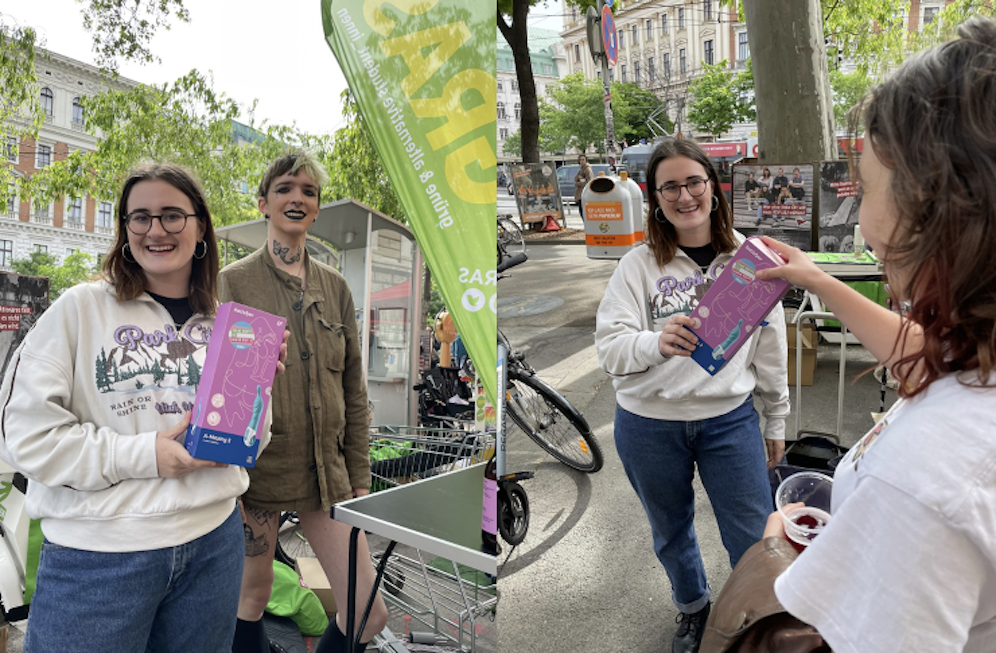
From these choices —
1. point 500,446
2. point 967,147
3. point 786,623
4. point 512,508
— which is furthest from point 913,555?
point 512,508

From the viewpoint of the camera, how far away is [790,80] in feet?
17.7

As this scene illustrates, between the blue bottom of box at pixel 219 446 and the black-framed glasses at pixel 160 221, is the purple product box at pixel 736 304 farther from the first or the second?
the black-framed glasses at pixel 160 221

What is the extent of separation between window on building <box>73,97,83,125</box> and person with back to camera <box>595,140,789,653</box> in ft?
5.07

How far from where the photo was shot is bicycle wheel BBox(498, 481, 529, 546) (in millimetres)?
2682

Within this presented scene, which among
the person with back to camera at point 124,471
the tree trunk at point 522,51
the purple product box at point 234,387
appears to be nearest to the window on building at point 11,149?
the person with back to camera at point 124,471

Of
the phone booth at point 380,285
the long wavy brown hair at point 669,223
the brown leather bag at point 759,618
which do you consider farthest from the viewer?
the phone booth at point 380,285

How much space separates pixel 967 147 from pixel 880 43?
10954 mm

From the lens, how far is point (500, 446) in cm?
215

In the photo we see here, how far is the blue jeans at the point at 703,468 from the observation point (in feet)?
6.28

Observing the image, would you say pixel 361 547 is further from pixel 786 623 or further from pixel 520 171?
pixel 520 171

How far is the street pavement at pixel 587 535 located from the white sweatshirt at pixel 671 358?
884mm

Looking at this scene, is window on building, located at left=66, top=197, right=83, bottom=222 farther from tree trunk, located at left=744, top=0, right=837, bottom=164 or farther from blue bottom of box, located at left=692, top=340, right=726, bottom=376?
tree trunk, located at left=744, top=0, right=837, bottom=164

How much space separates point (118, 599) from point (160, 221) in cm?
84

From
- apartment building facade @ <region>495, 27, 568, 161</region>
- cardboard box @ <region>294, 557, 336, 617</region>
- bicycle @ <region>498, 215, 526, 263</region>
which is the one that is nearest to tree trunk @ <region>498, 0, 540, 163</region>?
apartment building facade @ <region>495, 27, 568, 161</region>
